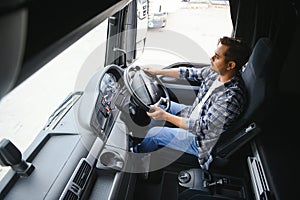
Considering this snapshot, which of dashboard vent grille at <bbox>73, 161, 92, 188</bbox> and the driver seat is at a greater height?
the driver seat

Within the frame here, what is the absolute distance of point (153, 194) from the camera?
159cm

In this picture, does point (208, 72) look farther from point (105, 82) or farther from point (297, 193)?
point (297, 193)

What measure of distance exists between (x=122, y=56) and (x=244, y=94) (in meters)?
0.95

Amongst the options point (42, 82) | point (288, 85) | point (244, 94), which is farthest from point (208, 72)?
point (42, 82)

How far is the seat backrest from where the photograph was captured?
1.24 meters

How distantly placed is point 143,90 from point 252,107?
0.62m

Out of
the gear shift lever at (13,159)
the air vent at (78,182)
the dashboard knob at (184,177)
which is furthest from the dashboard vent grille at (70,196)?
the dashboard knob at (184,177)

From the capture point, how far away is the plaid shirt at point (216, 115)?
52.2 inches

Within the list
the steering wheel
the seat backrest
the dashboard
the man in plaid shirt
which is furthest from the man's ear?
the dashboard

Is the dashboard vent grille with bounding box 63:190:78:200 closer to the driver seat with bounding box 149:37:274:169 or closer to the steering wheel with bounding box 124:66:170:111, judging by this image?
the steering wheel with bounding box 124:66:170:111

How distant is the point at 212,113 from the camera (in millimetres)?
1364

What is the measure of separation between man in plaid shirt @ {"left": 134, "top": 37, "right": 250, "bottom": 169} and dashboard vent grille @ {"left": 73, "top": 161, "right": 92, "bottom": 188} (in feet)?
1.56

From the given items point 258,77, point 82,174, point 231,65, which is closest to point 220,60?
point 231,65

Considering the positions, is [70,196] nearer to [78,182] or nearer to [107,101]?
[78,182]
